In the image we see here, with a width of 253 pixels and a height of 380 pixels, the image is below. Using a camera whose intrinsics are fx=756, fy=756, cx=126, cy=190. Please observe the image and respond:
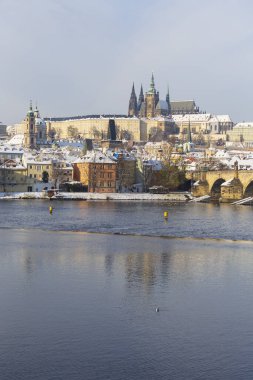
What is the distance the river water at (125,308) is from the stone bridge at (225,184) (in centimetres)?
4472

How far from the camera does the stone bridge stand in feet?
269

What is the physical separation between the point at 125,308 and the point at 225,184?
208ft

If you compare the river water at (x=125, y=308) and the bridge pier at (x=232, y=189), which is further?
the bridge pier at (x=232, y=189)

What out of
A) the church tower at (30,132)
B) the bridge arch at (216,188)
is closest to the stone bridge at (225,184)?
the bridge arch at (216,188)

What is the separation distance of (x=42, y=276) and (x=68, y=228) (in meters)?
19.0

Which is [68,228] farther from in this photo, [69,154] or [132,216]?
[69,154]

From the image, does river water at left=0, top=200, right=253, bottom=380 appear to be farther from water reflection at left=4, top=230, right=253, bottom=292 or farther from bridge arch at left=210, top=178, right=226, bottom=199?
bridge arch at left=210, top=178, right=226, bottom=199

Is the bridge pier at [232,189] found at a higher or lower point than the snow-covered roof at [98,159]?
lower

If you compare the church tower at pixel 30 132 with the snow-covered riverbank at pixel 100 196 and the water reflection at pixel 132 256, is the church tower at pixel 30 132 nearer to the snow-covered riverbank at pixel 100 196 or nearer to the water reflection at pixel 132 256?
the snow-covered riverbank at pixel 100 196

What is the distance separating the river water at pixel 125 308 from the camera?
52.6ft

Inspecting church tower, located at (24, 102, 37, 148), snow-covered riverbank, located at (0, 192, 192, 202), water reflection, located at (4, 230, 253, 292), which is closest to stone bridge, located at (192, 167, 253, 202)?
snow-covered riverbank, located at (0, 192, 192, 202)

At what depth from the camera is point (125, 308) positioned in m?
20.4

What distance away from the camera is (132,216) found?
54.7 meters

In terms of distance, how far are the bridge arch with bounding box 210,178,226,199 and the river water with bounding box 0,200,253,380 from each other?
1986 inches
